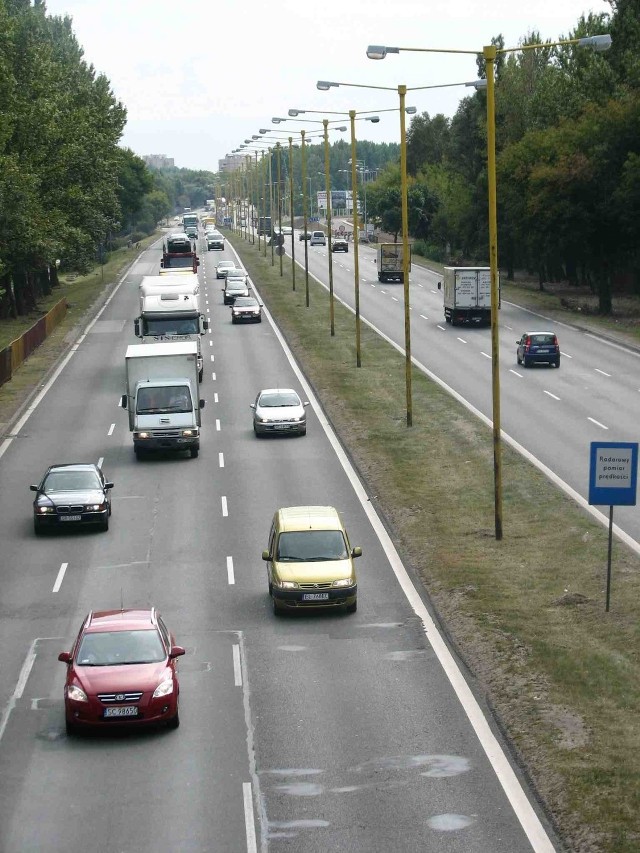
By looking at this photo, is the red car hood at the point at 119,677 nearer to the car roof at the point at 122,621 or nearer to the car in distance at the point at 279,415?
the car roof at the point at 122,621

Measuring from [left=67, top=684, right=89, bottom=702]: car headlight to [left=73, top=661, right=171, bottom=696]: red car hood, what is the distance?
2.5 inches

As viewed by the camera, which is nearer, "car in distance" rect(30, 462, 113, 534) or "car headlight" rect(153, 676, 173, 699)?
"car headlight" rect(153, 676, 173, 699)

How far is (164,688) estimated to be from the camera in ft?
65.6

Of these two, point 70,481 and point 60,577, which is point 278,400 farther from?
point 60,577

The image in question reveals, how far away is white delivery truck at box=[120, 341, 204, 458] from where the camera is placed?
142ft

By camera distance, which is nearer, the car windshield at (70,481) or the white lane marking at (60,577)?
the white lane marking at (60,577)

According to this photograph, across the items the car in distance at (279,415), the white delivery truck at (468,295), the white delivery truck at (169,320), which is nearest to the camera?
the car in distance at (279,415)

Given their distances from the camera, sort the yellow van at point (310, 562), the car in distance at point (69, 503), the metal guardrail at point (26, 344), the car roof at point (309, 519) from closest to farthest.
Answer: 1. the yellow van at point (310, 562)
2. the car roof at point (309, 519)
3. the car in distance at point (69, 503)
4. the metal guardrail at point (26, 344)

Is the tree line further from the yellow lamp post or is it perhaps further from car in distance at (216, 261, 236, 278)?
the yellow lamp post

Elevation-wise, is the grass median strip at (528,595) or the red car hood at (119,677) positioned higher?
the red car hood at (119,677)

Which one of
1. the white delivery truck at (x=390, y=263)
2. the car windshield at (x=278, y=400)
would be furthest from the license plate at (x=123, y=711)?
the white delivery truck at (x=390, y=263)

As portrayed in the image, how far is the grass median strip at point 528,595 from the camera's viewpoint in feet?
58.3

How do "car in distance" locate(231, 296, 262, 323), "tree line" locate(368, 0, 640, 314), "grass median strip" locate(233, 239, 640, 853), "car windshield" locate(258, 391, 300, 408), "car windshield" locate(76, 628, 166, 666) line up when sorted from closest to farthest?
"grass median strip" locate(233, 239, 640, 853)
"car windshield" locate(76, 628, 166, 666)
"car windshield" locate(258, 391, 300, 408)
"tree line" locate(368, 0, 640, 314)
"car in distance" locate(231, 296, 262, 323)

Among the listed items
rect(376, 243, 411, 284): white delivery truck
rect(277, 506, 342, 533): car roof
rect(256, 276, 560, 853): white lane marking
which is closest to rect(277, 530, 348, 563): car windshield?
rect(277, 506, 342, 533): car roof
